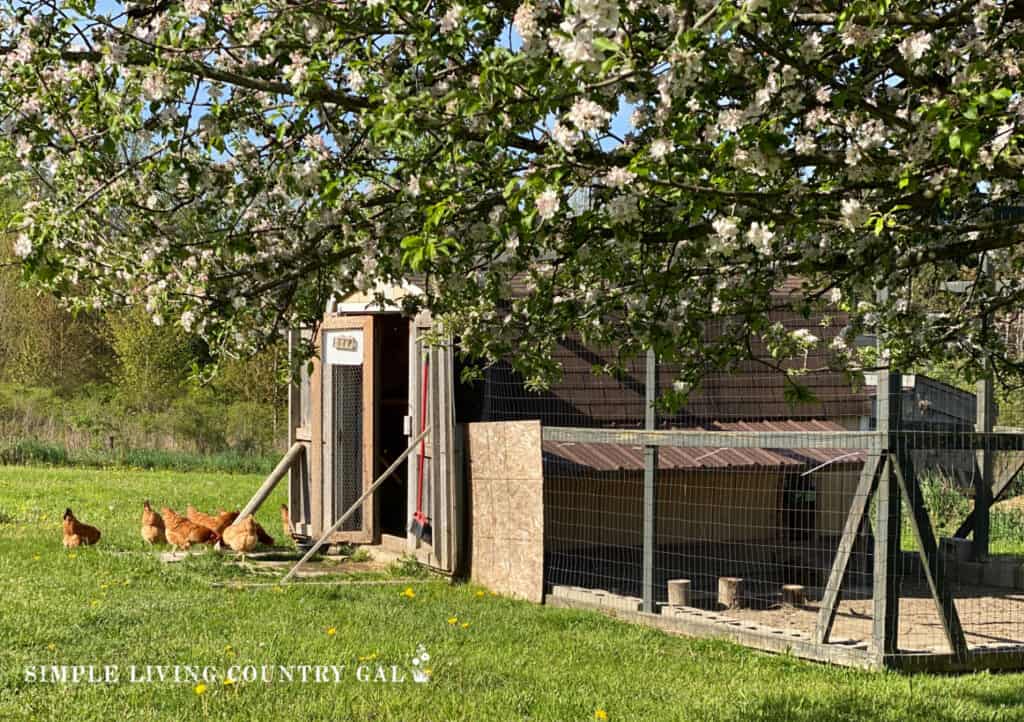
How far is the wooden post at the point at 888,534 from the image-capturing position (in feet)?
23.8

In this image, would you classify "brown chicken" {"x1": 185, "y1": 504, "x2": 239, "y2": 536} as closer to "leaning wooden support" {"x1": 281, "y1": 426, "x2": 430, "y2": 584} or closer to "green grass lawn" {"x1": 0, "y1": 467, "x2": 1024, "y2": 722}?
"green grass lawn" {"x1": 0, "y1": 467, "x2": 1024, "y2": 722}

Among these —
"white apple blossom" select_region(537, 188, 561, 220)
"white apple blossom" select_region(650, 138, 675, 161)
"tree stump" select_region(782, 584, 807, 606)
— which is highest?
"white apple blossom" select_region(650, 138, 675, 161)

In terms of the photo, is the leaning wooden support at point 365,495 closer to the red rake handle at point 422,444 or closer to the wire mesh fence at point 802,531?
the red rake handle at point 422,444

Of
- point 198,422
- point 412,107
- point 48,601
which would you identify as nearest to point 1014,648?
point 412,107

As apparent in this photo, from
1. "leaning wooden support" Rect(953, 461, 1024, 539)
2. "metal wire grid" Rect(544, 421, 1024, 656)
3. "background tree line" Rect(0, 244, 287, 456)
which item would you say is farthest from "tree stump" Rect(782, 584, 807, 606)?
"background tree line" Rect(0, 244, 287, 456)

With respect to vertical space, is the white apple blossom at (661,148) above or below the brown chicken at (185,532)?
above

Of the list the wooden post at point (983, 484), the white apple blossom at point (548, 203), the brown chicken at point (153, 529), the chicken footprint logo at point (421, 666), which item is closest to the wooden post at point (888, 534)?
the chicken footprint logo at point (421, 666)

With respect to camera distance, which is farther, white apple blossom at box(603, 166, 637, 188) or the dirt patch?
the dirt patch

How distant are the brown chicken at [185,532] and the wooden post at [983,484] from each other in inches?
289

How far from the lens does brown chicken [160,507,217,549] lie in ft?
39.4

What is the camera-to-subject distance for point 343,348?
39.2ft

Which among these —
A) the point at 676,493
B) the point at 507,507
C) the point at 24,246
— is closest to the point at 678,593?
the point at 507,507

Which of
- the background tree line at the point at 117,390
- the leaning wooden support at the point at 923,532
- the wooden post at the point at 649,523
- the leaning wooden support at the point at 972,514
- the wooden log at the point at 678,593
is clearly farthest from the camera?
the background tree line at the point at 117,390

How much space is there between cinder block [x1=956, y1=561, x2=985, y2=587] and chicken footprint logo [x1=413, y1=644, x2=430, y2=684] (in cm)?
546
